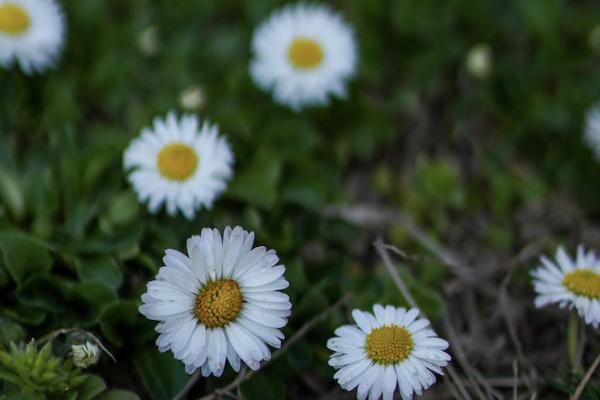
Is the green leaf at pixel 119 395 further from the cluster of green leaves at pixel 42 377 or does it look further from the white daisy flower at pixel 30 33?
the white daisy flower at pixel 30 33

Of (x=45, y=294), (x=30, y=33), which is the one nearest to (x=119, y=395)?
(x=45, y=294)

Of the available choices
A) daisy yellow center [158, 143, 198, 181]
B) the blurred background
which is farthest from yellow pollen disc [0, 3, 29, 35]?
daisy yellow center [158, 143, 198, 181]

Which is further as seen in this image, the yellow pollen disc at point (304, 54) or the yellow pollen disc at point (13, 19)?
the yellow pollen disc at point (304, 54)

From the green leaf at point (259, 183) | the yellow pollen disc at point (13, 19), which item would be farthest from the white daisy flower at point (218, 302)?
the yellow pollen disc at point (13, 19)

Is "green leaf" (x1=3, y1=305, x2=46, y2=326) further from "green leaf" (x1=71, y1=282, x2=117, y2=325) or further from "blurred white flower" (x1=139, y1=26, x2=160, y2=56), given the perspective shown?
"blurred white flower" (x1=139, y1=26, x2=160, y2=56)

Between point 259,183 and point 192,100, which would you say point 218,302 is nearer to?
point 259,183

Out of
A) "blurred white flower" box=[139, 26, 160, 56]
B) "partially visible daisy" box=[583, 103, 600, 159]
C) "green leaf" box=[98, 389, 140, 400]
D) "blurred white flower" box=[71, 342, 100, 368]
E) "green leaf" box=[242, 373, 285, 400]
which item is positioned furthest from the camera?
"blurred white flower" box=[139, 26, 160, 56]
